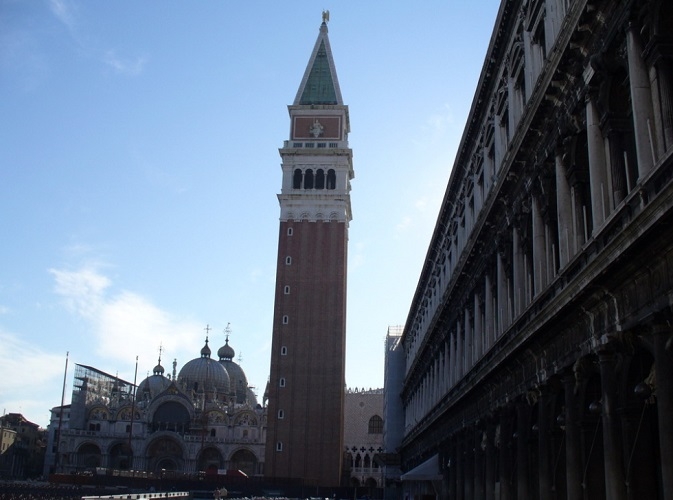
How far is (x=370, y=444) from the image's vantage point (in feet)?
335

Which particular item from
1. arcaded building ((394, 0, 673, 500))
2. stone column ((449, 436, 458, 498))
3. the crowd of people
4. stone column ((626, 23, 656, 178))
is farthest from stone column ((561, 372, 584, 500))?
the crowd of people

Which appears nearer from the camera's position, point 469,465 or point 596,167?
point 596,167

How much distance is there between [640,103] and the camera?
1373 cm

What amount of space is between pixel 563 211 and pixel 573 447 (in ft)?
16.2

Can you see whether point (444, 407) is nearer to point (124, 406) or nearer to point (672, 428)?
point (672, 428)

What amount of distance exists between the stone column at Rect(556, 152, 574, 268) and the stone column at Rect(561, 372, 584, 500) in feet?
8.56

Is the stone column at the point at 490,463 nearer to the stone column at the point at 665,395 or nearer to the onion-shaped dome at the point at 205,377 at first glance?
the stone column at the point at 665,395

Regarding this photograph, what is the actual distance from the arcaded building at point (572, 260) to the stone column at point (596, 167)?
0.12 ft

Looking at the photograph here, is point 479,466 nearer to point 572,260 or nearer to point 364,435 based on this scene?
point 572,260

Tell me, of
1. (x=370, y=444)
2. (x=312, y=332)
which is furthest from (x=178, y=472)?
(x=312, y=332)

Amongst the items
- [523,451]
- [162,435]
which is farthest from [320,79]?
[523,451]

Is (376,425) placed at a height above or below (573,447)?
above

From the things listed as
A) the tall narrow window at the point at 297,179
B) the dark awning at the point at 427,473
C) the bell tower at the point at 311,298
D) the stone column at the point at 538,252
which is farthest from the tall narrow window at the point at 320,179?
the stone column at the point at 538,252

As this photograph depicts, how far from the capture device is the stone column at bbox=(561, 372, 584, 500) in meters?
16.4
